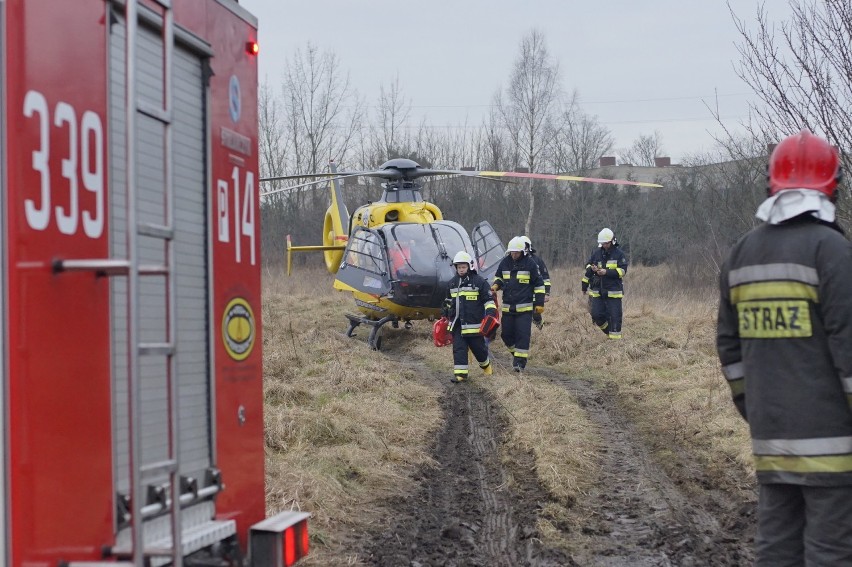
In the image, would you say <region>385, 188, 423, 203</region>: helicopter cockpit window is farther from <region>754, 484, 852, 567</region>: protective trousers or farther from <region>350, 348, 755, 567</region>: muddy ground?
<region>754, 484, 852, 567</region>: protective trousers

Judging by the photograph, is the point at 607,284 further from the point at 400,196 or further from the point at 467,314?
the point at 400,196

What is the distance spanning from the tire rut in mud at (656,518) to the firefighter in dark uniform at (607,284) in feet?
26.0

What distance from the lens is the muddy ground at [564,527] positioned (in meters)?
5.66

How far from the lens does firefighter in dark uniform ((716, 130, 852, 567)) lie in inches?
136

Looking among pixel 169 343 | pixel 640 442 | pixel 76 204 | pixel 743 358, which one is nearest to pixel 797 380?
pixel 743 358

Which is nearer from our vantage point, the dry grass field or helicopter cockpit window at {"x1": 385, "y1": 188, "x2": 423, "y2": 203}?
the dry grass field

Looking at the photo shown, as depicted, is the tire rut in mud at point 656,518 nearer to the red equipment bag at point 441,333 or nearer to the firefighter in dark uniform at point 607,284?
the red equipment bag at point 441,333

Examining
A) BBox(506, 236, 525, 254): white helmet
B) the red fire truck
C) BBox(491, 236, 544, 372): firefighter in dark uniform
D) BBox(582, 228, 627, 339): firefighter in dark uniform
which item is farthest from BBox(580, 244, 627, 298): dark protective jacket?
the red fire truck

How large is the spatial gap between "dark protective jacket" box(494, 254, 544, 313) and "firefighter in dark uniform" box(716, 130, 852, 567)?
10145 millimetres

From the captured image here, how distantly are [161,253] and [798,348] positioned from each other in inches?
88.8

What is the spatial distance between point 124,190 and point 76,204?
272 mm

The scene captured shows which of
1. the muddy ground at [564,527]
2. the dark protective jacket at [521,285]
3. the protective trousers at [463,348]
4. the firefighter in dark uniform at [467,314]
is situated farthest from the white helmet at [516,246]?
the muddy ground at [564,527]

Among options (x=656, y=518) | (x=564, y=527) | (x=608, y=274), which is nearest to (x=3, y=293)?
(x=564, y=527)

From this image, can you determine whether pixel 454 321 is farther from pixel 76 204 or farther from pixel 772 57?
pixel 76 204
